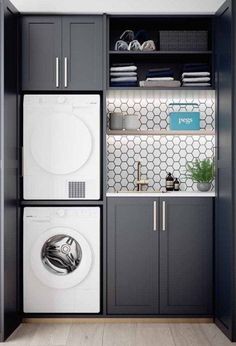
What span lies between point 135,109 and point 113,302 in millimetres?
1692

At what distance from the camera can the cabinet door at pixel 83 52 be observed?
4.80m

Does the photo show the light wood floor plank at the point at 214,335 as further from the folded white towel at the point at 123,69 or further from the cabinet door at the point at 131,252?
the folded white towel at the point at 123,69

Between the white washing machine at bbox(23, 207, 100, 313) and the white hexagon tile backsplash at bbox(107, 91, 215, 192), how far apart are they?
627 mm

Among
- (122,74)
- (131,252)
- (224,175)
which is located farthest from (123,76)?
(131,252)

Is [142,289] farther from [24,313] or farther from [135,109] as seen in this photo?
[135,109]

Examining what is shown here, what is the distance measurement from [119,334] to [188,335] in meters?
0.51

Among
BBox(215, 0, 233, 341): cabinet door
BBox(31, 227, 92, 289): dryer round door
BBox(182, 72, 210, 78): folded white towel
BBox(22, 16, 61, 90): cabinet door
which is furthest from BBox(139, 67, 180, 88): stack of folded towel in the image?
BBox(31, 227, 92, 289): dryer round door

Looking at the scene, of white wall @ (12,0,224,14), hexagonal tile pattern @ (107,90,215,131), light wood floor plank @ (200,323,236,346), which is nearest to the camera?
light wood floor plank @ (200,323,236,346)

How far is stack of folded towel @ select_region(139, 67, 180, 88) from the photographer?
4844mm

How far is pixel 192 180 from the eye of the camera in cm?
532

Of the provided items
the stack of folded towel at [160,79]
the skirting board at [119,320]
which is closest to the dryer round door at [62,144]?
the stack of folded towel at [160,79]

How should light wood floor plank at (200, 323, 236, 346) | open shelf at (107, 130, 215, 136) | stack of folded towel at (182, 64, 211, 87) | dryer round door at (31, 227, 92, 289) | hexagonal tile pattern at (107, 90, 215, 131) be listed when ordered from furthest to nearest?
hexagonal tile pattern at (107, 90, 215, 131), open shelf at (107, 130, 215, 136), stack of folded towel at (182, 64, 211, 87), dryer round door at (31, 227, 92, 289), light wood floor plank at (200, 323, 236, 346)

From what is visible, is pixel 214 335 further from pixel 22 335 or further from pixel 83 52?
pixel 83 52

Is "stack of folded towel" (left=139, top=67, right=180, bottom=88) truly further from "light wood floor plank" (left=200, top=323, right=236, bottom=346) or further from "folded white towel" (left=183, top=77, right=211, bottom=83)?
"light wood floor plank" (left=200, top=323, right=236, bottom=346)
